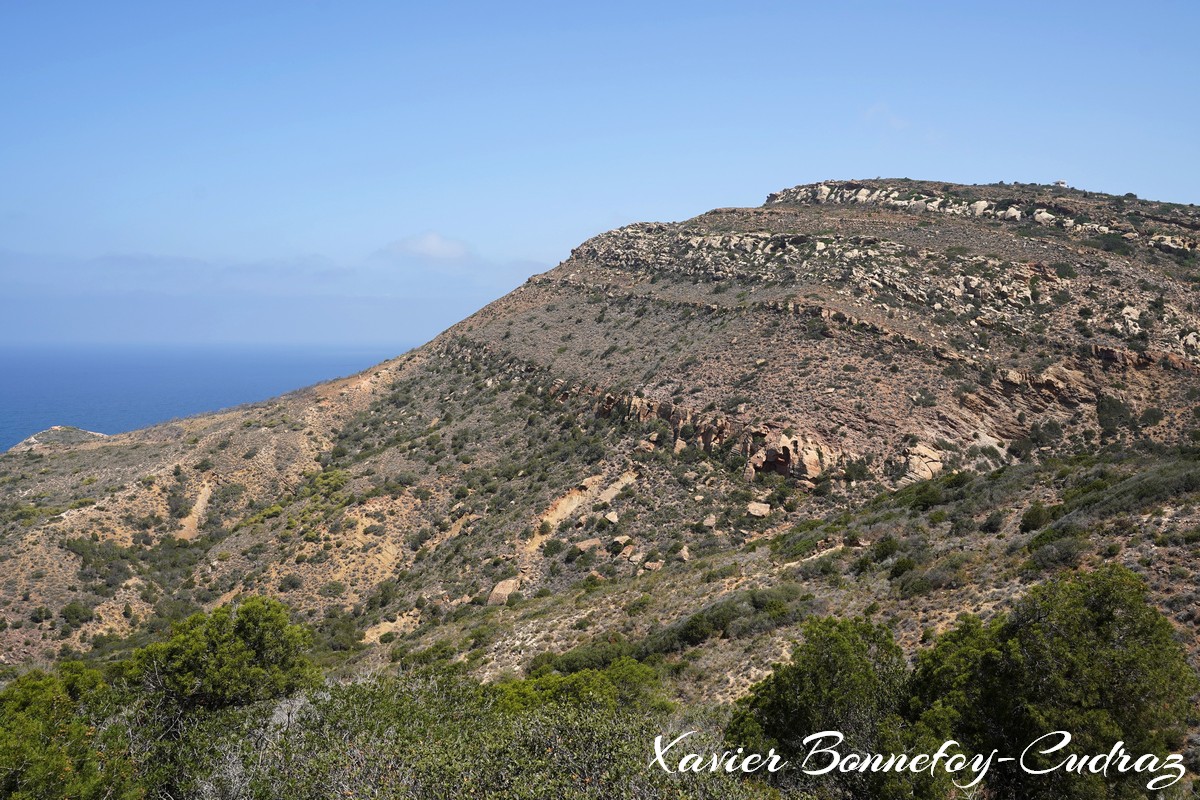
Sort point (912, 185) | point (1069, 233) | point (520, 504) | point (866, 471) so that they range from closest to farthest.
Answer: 1. point (866, 471)
2. point (520, 504)
3. point (1069, 233)
4. point (912, 185)

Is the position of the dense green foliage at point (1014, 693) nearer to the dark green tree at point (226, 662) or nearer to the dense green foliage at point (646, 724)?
the dense green foliage at point (646, 724)

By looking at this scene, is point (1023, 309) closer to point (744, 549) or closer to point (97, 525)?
point (744, 549)

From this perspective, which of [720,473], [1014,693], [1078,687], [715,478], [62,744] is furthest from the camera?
[720,473]

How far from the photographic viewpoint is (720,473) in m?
30.8

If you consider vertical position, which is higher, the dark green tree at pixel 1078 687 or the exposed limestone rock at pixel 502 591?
the dark green tree at pixel 1078 687

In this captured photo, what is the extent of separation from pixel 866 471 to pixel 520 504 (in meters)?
14.5

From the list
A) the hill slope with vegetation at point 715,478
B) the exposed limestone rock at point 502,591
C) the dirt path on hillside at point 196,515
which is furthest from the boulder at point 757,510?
the dirt path on hillside at point 196,515

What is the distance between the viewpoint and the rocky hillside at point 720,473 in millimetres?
20641

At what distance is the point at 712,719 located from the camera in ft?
50.0

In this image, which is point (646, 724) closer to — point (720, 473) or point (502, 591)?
point (502, 591)

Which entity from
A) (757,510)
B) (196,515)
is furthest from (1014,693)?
(196,515)

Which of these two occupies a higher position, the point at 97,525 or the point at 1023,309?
the point at 1023,309

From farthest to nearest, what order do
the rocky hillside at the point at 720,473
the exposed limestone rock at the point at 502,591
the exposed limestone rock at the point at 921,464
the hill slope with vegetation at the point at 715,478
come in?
the exposed limestone rock at the point at 921,464, the exposed limestone rock at the point at 502,591, the rocky hillside at the point at 720,473, the hill slope with vegetation at the point at 715,478

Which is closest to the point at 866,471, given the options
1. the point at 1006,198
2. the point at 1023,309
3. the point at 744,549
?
the point at 744,549
